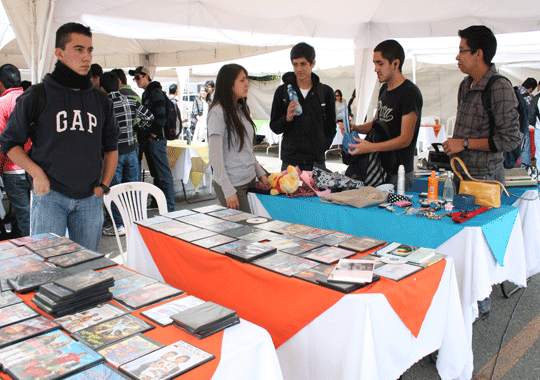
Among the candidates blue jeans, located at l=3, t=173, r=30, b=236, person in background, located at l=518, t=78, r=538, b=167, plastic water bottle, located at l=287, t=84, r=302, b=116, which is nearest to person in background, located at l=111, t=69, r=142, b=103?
blue jeans, located at l=3, t=173, r=30, b=236

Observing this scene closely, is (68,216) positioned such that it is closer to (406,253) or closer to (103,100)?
(103,100)

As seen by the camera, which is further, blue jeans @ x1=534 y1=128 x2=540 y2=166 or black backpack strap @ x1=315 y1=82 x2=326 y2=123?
blue jeans @ x1=534 y1=128 x2=540 y2=166

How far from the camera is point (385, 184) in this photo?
113 inches

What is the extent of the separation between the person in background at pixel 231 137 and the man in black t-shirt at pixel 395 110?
0.74m

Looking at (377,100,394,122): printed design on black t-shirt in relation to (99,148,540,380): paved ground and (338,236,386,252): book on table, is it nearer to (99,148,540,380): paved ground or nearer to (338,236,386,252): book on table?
(338,236,386,252): book on table

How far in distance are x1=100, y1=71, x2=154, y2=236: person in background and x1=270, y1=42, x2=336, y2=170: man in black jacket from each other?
6.43 feet

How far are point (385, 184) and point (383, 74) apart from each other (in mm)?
738

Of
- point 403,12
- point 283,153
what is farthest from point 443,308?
point 403,12

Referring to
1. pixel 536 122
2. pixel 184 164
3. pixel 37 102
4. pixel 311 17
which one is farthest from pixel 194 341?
pixel 536 122

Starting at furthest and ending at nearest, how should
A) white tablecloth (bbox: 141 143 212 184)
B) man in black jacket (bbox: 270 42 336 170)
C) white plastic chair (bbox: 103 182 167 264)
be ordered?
white tablecloth (bbox: 141 143 212 184), man in black jacket (bbox: 270 42 336 170), white plastic chair (bbox: 103 182 167 264)

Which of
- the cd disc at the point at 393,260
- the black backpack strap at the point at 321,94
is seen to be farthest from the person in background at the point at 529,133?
the cd disc at the point at 393,260

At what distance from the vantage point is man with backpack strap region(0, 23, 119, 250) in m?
2.03

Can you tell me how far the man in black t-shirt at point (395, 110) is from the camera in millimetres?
2684

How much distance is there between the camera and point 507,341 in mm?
2408
